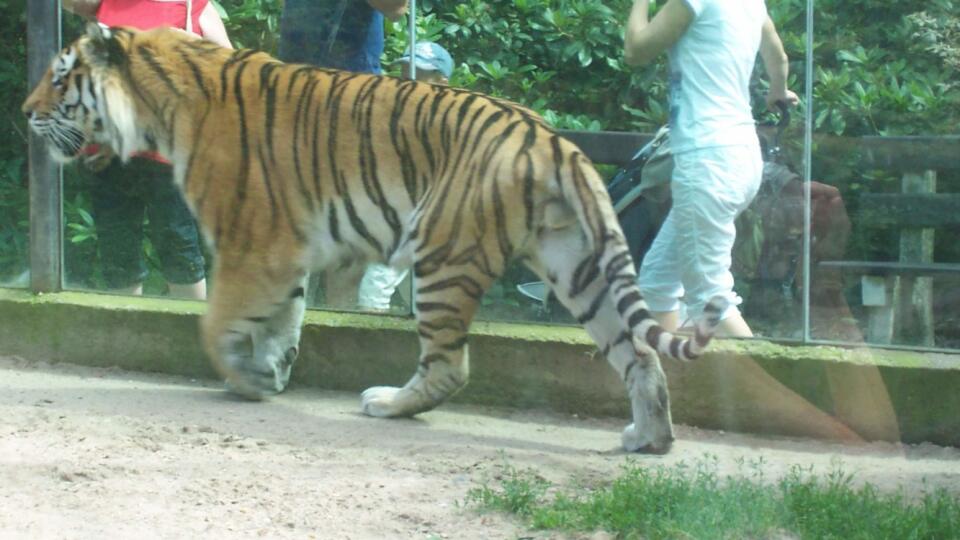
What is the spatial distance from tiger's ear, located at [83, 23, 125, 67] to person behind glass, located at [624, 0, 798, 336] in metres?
2.28

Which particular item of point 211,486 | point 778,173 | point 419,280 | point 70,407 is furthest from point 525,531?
point 70,407

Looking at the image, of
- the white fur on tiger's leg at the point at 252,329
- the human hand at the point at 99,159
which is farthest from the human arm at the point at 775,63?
the human hand at the point at 99,159

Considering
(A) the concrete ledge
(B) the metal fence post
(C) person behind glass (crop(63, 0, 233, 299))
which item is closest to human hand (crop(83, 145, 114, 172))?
(C) person behind glass (crop(63, 0, 233, 299))

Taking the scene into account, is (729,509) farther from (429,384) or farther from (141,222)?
(141,222)

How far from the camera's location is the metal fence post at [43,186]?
7.24 metres

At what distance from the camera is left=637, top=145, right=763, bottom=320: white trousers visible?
5.82 m

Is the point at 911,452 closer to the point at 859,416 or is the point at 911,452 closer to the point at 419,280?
the point at 859,416

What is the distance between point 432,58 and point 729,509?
2977 millimetres

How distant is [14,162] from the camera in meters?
7.46

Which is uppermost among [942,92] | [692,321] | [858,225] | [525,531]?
[942,92]

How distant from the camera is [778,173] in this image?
5.86 m

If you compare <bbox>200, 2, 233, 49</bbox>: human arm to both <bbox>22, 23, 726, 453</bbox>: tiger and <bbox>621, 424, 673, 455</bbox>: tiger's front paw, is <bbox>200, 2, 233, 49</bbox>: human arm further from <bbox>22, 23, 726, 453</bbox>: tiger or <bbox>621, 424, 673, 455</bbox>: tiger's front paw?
<bbox>621, 424, 673, 455</bbox>: tiger's front paw

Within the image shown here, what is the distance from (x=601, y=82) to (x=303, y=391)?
2017 millimetres

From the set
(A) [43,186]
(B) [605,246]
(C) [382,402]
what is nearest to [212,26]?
(A) [43,186]
